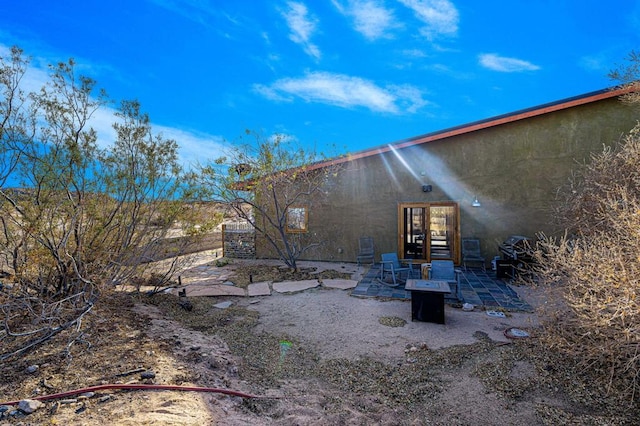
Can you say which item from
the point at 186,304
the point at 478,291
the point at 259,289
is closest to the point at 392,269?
the point at 478,291

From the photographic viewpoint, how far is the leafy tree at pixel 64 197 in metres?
4.23

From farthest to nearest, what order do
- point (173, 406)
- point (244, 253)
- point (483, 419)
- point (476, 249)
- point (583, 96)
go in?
1. point (244, 253)
2. point (476, 249)
3. point (583, 96)
4. point (483, 419)
5. point (173, 406)

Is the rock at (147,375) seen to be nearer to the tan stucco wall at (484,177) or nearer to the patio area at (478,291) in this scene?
the patio area at (478,291)

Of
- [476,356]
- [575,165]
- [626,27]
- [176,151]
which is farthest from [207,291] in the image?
[626,27]

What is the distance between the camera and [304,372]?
374 cm

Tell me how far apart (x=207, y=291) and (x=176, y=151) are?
355cm

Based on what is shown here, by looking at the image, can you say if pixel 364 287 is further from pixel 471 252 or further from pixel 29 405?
pixel 29 405

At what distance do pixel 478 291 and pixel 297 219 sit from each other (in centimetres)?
680

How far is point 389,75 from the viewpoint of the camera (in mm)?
10289

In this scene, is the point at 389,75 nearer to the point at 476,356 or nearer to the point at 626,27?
the point at 626,27

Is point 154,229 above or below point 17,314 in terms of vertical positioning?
above

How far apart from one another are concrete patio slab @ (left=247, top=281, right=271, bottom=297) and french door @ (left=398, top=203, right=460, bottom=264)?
4.77 metres

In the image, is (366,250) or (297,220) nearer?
(366,250)

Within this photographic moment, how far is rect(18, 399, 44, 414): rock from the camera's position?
93.3 inches
